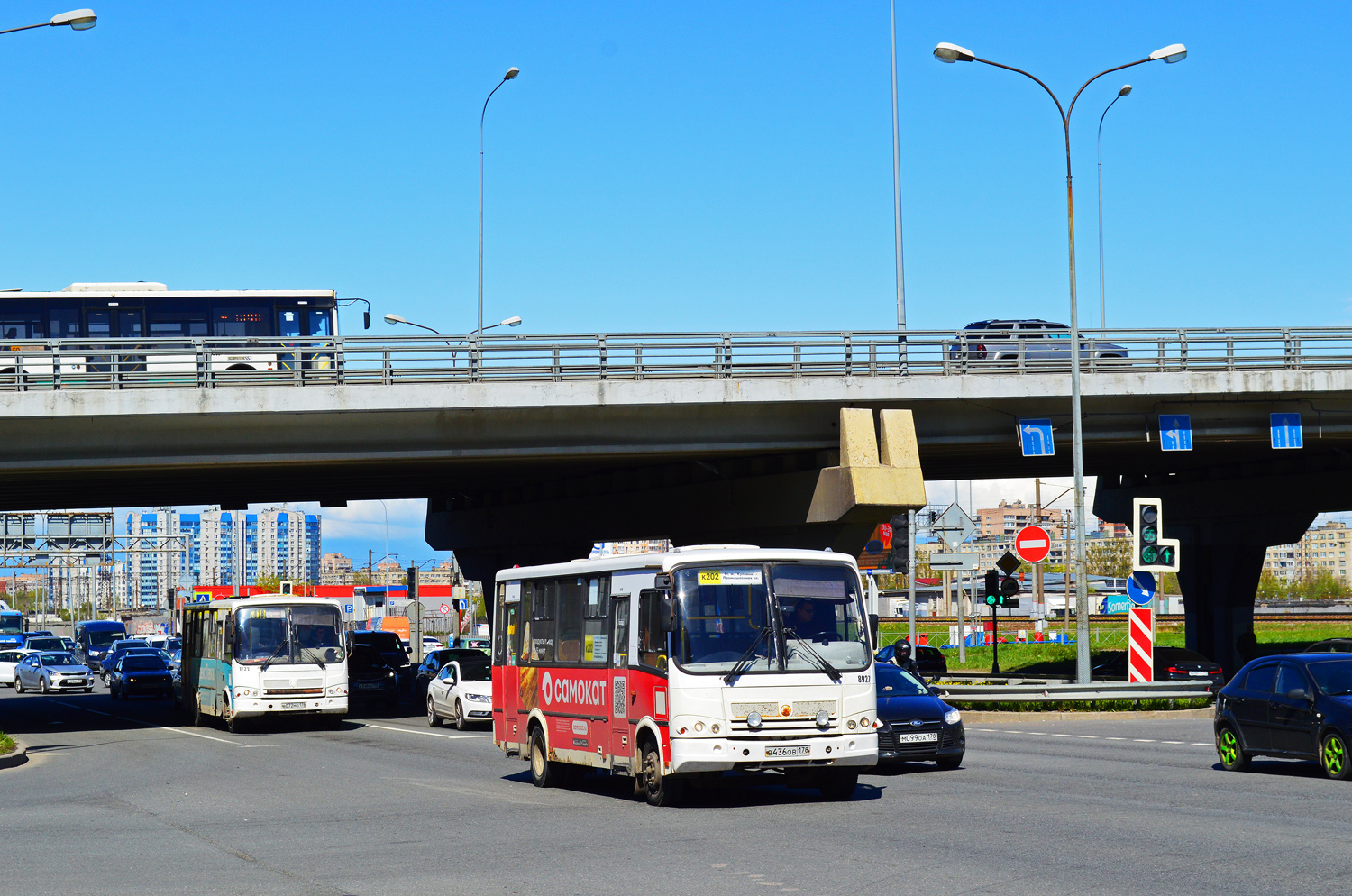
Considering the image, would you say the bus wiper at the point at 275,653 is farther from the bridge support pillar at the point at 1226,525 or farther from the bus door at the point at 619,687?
the bridge support pillar at the point at 1226,525

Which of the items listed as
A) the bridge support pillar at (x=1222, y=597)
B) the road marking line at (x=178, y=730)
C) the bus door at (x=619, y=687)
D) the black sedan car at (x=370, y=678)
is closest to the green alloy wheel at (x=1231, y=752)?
the bus door at (x=619, y=687)

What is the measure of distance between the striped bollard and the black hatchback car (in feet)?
30.3

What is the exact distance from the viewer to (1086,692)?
26.9 meters

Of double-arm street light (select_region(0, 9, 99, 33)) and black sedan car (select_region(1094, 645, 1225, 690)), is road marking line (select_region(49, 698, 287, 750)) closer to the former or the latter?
double-arm street light (select_region(0, 9, 99, 33))

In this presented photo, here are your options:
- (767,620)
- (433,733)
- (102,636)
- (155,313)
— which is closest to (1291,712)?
(767,620)

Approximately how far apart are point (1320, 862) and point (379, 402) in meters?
20.3

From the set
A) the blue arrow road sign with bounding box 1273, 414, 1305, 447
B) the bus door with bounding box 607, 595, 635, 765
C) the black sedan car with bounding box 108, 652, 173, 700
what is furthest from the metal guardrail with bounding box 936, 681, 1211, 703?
the black sedan car with bounding box 108, 652, 173, 700

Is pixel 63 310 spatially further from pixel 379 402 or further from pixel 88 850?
pixel 88 850

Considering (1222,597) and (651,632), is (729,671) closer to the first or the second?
(651,632)

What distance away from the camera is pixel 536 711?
1675 cm

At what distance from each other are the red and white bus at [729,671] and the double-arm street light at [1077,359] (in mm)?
12909

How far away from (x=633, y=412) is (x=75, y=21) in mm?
11904

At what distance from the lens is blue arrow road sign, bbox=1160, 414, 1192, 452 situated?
30703mm


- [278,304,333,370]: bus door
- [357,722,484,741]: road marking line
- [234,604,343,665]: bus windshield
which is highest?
[278,304,333,370]: bus door
